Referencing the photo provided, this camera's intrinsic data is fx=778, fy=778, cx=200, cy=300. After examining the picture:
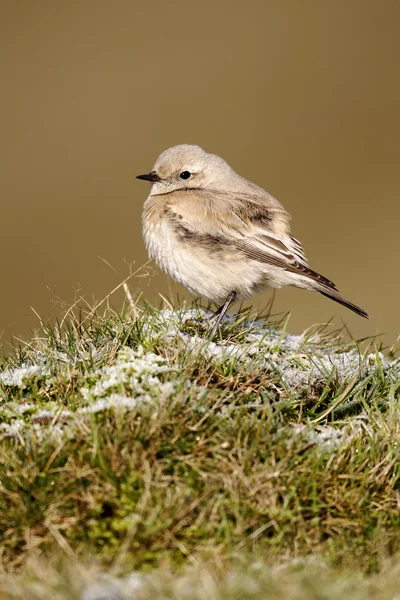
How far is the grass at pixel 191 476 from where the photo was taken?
3.98 meters

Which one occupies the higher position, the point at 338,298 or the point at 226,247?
the point at 226,247

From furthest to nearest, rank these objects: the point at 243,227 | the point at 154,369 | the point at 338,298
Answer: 1. the point at 243,227
2. the point at 338,298
3. the point at 154,369

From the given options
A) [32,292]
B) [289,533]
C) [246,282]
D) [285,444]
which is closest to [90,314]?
[246,282]

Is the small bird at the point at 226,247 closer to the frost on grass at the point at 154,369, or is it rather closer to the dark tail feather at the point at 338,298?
the dark tail feather at the point at 338,298

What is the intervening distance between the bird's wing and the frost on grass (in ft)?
3.14

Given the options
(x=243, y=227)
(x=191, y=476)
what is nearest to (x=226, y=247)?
(x=243, y=227)

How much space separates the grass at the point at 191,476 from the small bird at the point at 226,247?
1715 millimetres

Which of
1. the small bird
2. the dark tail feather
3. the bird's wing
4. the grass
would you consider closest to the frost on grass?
the grass

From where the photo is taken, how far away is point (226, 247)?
772 centimetres

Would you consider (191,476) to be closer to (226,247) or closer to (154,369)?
(154,369)

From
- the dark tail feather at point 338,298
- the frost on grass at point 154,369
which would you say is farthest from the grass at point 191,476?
the dark tail feather at point 338,298

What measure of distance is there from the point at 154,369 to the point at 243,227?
2.73 m

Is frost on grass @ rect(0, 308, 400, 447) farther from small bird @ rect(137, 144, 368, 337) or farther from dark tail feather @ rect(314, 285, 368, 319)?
small bird @ rect(137, 144, 368, 337)

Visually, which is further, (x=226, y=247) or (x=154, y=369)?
(x=226, y=247)
